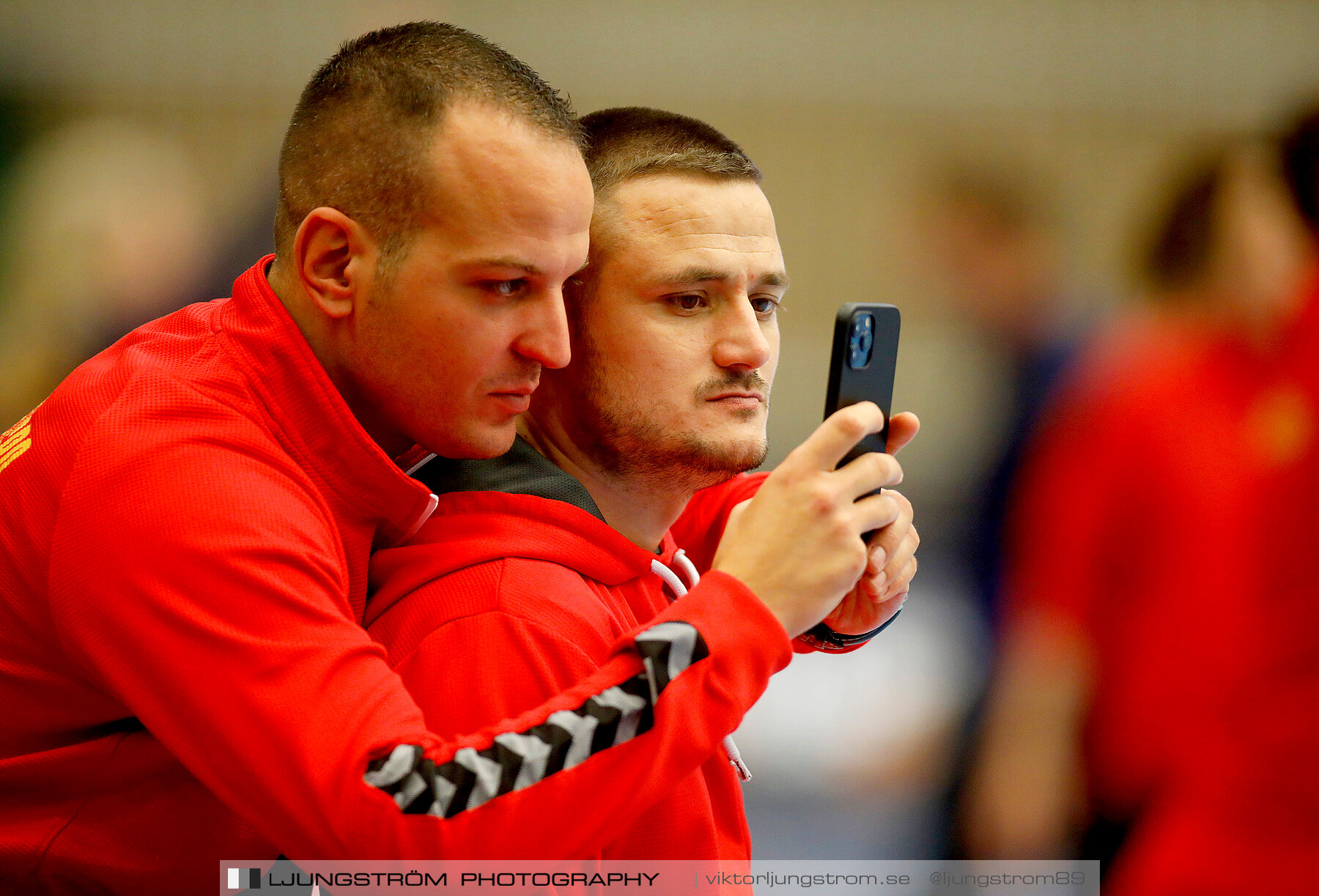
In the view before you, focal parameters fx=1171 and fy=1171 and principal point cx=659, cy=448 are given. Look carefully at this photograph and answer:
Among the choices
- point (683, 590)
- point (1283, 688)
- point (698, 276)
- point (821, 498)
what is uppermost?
point (698, 276)

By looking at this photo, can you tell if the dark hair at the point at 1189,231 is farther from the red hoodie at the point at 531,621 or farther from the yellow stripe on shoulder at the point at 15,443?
the yellow stripe on shoulder at the point at 15,443

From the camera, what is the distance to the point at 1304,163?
1.64 meters

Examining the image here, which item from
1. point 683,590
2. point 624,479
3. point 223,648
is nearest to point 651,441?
point 624,479

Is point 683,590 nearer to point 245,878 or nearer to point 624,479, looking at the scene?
point 624,479

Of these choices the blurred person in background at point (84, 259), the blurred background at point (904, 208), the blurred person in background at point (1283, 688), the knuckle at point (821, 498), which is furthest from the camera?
the blurred person in background at point (84, 259)

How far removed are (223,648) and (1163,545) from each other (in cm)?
137

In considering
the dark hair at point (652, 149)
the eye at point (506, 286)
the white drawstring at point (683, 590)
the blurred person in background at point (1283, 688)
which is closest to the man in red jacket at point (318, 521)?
the eye at point (506, 286)

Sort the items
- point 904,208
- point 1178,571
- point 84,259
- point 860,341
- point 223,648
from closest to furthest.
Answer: point 223,648 < point 860,341 < point 1178,571 < point 84,259 < point 904,208

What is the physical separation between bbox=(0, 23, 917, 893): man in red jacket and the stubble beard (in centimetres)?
17

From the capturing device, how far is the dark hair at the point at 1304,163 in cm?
163

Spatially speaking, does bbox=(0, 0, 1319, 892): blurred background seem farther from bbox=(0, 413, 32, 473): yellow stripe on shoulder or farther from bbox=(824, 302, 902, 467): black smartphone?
bbox=(0, 413, 32, 473): yellow stripe on shoulder

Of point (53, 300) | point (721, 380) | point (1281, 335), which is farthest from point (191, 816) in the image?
point (53, 300)

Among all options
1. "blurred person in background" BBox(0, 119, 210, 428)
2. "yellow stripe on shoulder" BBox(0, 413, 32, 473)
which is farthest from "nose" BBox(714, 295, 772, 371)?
"blurred person in background" BBox(0, 119, 210, 428)

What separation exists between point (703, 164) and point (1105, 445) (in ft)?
3.04
